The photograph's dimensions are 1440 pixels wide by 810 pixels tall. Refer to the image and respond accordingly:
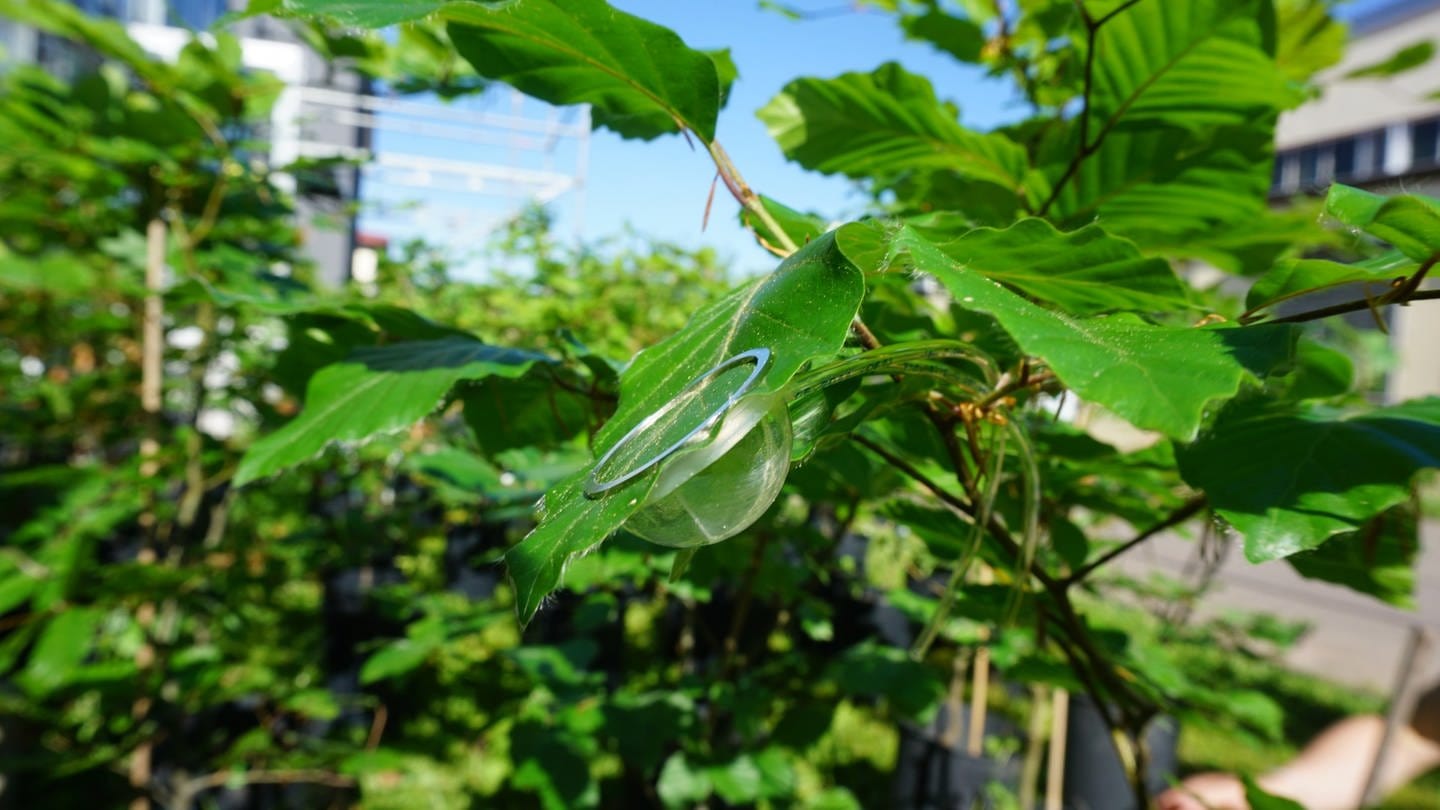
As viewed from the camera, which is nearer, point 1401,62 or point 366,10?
point 366,10

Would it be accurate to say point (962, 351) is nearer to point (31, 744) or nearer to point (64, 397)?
point (64, 397)

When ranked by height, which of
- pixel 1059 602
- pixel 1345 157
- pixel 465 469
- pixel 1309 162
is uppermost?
pixel 1059 602

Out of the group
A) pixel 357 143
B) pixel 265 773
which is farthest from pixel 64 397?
pixel 357 143

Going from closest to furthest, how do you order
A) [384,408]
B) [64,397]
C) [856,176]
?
[384,408]
[856,176]
[64,397]

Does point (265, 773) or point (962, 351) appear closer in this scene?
point (962, 351)

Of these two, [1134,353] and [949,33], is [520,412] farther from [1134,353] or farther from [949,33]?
[949,33]

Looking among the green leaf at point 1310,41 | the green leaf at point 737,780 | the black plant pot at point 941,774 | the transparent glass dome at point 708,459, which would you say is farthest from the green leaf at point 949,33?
the black plant pot at point 941,774

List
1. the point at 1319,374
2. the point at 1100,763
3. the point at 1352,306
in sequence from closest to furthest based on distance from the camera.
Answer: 1. the point at 1352,306
2. the point at 1319,374
3. the point at 1100,763

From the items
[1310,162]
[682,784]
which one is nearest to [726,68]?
[682,784]
